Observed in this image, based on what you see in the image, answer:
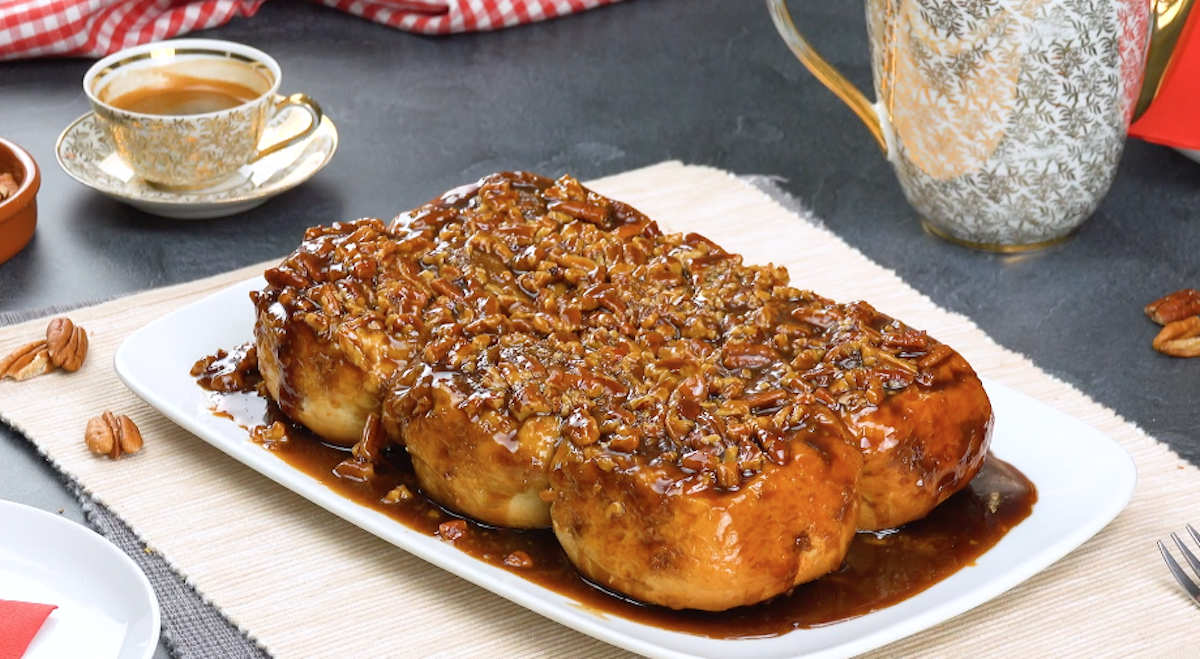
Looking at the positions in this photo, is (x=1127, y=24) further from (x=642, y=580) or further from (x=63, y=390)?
(x=63, y=390)

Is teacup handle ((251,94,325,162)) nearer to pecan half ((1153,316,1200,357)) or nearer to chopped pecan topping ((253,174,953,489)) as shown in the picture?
chopped pecan topping ((253,174,953,489))

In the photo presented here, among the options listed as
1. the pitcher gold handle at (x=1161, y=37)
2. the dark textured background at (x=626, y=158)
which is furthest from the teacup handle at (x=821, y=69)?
the pitcher gold handle at (x=1161, y=37)

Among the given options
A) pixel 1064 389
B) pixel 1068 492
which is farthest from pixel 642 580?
pixel 1064 389

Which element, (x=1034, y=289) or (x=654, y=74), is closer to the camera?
(x=1034, y=289)

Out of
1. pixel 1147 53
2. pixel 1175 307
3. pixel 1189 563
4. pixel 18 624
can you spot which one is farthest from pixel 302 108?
pixel 1189 563

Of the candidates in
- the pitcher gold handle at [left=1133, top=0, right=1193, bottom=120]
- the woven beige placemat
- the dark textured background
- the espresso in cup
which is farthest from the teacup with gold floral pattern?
the pitcher gold handle at [left=1133, top=0, right=1193, bottom=120]

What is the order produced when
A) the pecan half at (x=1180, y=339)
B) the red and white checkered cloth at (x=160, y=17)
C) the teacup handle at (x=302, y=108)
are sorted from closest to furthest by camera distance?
the pecan half at (x=1180, y=339), the teacup handle at (x=302, y=108), the red and white checkered cloth at (x=160, y=17)

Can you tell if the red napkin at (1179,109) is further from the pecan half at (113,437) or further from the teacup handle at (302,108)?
the pecan half at (113,437)
